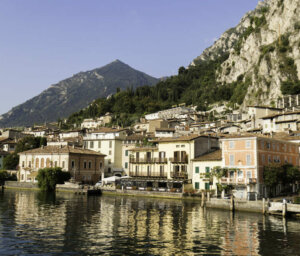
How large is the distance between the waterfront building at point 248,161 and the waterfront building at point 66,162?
37.7m

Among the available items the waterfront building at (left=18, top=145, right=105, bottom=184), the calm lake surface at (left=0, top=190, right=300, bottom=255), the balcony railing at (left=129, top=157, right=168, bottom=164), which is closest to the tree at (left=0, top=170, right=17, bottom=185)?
the waterfront building at (left=18, top=145, right=105, bottom=184)

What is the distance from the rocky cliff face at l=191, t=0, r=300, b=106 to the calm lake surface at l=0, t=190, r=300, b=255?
97666 millimetres

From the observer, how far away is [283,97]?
11956 centimetres

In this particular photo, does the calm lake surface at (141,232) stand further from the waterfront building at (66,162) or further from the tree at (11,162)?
the tree at (11,162)

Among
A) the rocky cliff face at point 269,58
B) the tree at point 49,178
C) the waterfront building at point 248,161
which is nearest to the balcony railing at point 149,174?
the tree at point 49,178

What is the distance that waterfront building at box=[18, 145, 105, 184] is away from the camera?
255 feet

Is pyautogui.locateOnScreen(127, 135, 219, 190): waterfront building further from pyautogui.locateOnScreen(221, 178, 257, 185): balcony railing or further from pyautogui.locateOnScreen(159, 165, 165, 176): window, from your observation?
pyautogui.locateOnScreen(221, 178, 257, 185): balcony railing

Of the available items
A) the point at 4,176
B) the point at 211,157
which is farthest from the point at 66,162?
the point at 211,157

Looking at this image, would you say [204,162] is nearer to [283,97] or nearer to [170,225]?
[170,225]

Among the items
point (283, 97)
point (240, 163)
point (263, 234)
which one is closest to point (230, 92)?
point (283, 97)

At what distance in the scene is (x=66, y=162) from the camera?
77.1 metres

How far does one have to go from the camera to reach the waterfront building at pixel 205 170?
187ft

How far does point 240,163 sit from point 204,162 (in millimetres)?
9683

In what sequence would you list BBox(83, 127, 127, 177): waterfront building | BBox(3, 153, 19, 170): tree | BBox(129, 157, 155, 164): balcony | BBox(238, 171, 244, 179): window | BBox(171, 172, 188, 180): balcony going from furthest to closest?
BBox(3, 153, 19, 170): tree < BBox(83, 127, 127, 177): waterfront building < BBox(129, 157, 155, 164): balcony < BBox(171, 172, 188, 180): balcony < BBox(238, 171, 244, 179): window
